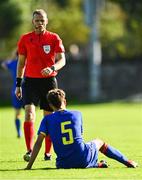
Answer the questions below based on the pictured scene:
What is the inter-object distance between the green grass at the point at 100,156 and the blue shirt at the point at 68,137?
20 centimetres

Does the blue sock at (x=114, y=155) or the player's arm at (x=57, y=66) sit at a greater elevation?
the player's arm at (x=57, y=66)

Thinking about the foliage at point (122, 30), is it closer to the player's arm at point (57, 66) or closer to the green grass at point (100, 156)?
the green grass at point (100, 156)

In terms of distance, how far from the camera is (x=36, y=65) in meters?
13.1

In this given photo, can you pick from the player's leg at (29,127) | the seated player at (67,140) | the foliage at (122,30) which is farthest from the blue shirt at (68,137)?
the foliage at (122,30)

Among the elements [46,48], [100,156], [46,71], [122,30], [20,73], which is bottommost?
[100,156]

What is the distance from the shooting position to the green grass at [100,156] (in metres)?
10.8

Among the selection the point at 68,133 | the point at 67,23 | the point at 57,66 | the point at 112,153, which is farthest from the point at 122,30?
the point at 68,133

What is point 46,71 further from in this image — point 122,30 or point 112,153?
point 122,30

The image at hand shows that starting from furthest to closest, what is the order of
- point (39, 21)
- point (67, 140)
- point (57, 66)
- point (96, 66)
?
point (96, 66) < point (39, 21) < point (57, 66) < point (67, 140)

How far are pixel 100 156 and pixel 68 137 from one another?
260cm

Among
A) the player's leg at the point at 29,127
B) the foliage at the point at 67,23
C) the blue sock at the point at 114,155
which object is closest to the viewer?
the blue sock at the point at 114,155

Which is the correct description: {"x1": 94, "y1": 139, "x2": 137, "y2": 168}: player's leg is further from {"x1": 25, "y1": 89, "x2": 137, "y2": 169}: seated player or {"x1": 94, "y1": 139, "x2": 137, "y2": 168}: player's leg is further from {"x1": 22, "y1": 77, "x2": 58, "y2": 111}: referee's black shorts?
{"x1": 22, "y1": 77, "x2": 58, "y2": 111}: referee's black shorts

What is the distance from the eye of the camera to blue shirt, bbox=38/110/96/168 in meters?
11.3

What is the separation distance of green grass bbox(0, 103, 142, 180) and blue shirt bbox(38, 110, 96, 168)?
20 centimetres
